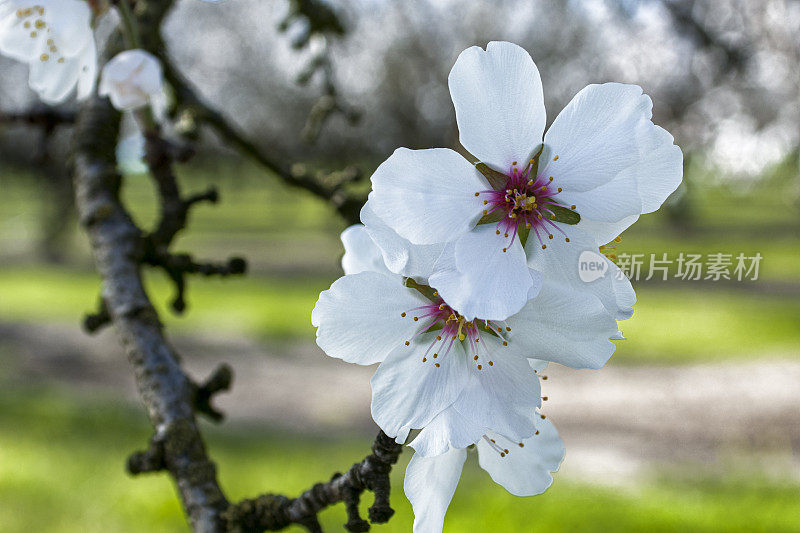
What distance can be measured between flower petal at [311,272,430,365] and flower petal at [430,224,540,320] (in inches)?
3.8

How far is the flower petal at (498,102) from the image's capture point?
2.03ft

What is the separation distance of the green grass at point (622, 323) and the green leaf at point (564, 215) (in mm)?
7904

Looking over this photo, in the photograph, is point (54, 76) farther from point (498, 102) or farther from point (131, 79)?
point (498, 102)

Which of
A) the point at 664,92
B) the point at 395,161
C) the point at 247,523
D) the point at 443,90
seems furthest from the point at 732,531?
the point at 443,90

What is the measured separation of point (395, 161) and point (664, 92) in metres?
14.0

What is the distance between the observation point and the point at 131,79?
3.30ft

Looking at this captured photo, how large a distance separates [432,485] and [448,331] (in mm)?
159

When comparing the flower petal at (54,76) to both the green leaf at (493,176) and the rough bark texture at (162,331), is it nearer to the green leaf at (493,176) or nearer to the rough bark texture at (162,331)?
the rough bark texture at (162,331)

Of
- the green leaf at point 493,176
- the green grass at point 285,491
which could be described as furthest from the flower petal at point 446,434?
the green grass at point 285,491

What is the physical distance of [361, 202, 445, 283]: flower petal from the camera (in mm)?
612

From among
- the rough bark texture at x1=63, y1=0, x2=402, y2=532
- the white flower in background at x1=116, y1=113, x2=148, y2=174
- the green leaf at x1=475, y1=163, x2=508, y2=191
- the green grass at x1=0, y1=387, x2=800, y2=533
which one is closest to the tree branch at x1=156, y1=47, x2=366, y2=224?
the rough bark texture at x1=63, y1=0, x2=402, y2=532

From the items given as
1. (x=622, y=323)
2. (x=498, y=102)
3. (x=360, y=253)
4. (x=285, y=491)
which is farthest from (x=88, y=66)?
(x=622, y=323)

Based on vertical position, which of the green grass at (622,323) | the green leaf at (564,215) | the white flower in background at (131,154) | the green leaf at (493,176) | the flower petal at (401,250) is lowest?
the flower petal at (401,250)

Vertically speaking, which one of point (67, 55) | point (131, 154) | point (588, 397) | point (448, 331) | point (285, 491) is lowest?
point (448, 331)
